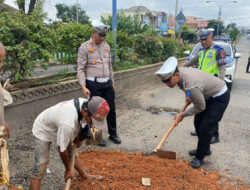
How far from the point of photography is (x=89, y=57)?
385 cm

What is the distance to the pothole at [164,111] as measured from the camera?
237 inches

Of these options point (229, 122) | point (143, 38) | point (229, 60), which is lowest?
point (229, 122)

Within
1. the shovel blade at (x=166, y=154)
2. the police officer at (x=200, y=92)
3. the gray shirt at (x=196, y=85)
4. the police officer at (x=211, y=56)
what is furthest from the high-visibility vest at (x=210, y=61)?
the shovel blade at (x=166, y=154)

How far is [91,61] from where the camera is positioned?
3.86 meters

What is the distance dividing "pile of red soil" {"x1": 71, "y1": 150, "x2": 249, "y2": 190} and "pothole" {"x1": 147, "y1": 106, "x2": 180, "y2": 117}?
243cm

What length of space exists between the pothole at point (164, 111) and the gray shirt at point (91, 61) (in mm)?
2562

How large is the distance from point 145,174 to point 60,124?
1520 millimetres

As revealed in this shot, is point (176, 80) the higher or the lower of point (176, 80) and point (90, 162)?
the higher

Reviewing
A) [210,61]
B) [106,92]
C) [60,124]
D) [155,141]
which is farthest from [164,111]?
[60,124]

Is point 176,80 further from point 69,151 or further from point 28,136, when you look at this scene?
point 28,136

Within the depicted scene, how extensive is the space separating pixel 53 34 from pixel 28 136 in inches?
77.4

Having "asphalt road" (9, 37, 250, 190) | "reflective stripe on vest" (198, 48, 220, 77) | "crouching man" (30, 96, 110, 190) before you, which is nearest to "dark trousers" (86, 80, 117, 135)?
"asphalt road" (9, 37, 250, 190)

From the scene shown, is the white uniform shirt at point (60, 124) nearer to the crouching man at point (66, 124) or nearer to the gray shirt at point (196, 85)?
the crouching man at point (66, 124)

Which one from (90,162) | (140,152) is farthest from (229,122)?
(90,162)
